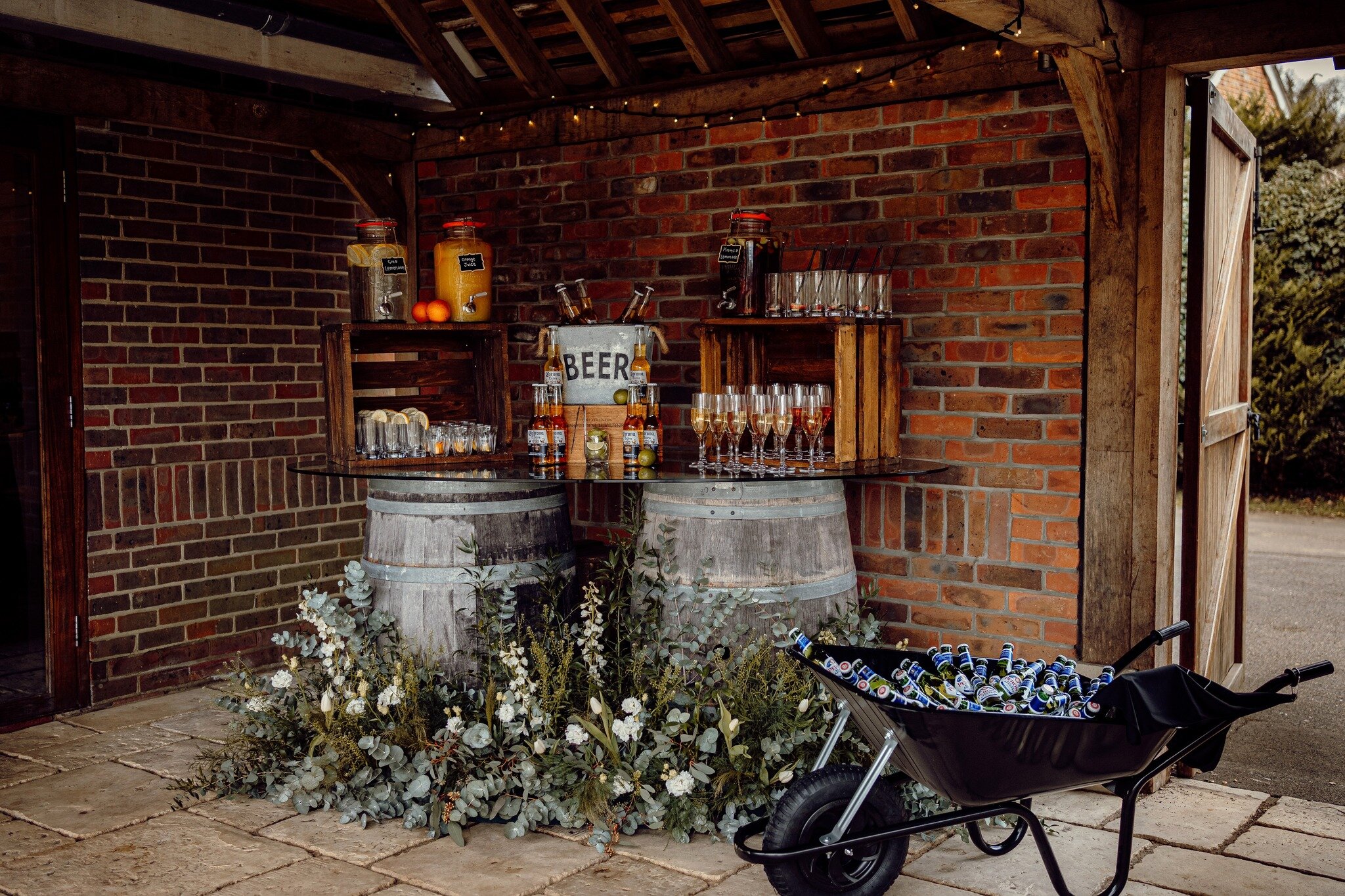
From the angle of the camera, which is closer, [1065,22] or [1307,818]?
[1065,22]

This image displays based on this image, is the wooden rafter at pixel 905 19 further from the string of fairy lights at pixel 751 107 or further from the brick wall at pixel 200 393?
the brick wall at pixel 200 393

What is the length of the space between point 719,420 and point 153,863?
1.94 m

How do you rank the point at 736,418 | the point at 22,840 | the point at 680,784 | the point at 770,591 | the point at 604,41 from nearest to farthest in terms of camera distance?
1. the point at 680,784
2. the point at 22,840
3. the point at 770,591
4. the point at 736,418
5. the point at 604,41

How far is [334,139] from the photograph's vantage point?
15.6 feet

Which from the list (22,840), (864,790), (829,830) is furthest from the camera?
(22,840)

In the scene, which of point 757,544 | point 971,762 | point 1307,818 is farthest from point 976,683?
point 1307,818

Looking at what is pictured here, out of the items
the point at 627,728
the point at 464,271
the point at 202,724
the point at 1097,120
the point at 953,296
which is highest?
the point at 1097,120

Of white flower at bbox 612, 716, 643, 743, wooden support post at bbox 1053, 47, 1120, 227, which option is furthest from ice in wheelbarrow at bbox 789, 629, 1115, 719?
wooden support post at bbox 1053, 47, 1120, 227

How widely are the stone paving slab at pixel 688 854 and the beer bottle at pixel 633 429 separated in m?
1.08

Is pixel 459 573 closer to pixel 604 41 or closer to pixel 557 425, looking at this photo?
pixel 557 425

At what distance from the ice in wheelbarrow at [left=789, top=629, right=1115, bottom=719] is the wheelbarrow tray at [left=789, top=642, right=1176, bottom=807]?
0.23 feet

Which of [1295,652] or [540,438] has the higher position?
[540,438]

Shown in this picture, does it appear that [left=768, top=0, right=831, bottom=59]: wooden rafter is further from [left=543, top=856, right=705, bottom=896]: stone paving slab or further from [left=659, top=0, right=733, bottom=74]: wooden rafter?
[left=543, top=856, right=705, bottom=896]: stone paving slab

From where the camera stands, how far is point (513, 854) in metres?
3.18
